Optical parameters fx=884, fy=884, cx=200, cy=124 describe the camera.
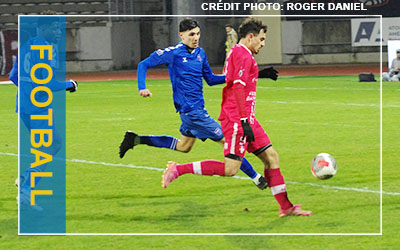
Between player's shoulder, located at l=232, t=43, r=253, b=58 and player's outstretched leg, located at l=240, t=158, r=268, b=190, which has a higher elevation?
player's shoulder, located at l=232, t=43, r=253, b=58

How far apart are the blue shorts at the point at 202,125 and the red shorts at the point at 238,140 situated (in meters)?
1.53

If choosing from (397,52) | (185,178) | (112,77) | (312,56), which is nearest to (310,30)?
(312,56)

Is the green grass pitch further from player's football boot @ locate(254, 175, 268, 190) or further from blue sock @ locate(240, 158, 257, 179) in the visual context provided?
blue sock @ locate(240, 158, 257, 179)

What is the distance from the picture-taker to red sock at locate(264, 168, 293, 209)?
8008mm

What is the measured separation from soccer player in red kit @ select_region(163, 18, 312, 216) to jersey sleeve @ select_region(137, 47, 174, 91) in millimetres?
1364

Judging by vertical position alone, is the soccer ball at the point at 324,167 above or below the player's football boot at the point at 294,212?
above

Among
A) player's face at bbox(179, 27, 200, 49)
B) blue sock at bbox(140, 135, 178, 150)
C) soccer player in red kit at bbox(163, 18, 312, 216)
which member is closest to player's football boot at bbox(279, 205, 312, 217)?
soccer player in red kit at bbox(163, 18, 312, 216)

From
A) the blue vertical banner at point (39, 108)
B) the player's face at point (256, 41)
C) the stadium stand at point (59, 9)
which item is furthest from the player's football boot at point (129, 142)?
the stadium stand at point (59, 9)

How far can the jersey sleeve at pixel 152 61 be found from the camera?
359 inches

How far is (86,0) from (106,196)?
114 feet

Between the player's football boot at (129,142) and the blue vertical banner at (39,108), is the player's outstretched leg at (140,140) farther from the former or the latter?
the blue vertical banner at (39,108)

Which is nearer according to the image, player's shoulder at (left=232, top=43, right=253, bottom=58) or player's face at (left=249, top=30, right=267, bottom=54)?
player's shoulder at (left=232, top=43, right=253, bottom=58)

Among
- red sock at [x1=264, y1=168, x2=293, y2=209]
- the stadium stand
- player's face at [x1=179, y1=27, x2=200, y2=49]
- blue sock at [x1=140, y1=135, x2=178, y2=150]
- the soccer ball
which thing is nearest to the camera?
red sock at [x1=264, y1=168, x2=293, y2=209]

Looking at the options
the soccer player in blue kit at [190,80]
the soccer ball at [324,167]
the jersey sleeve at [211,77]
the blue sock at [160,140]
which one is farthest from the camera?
the blue sock at [160,140]
